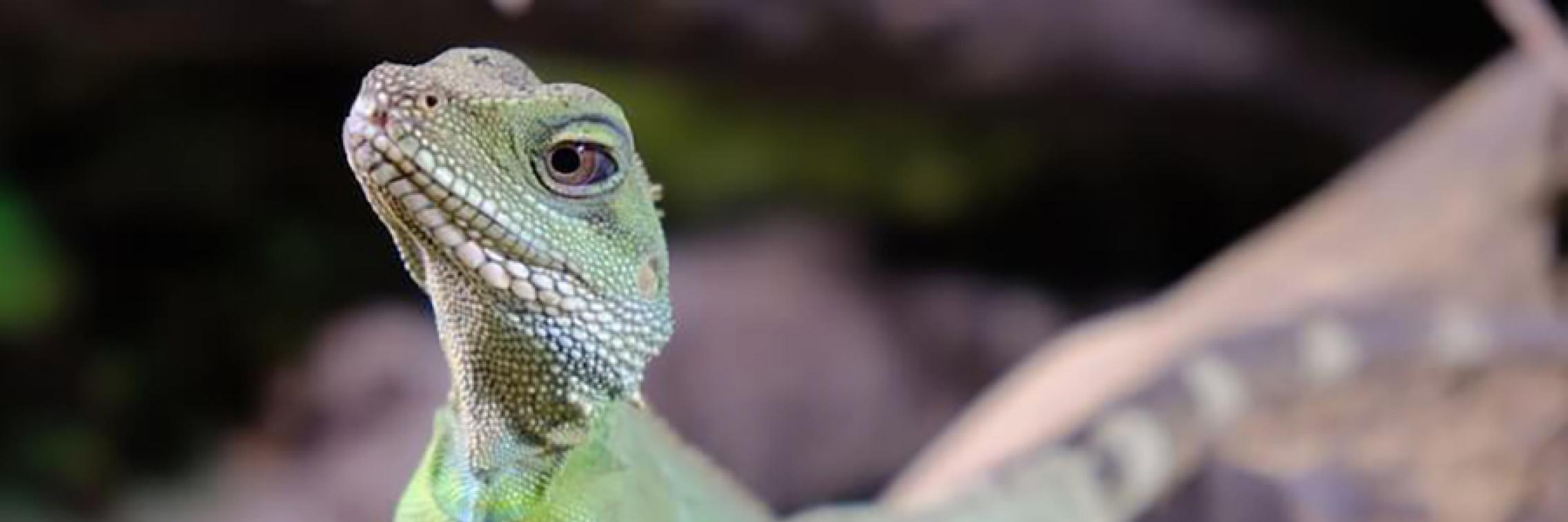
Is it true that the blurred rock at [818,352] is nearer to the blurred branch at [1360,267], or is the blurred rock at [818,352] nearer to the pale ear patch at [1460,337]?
the blurred branch at [1360,267]

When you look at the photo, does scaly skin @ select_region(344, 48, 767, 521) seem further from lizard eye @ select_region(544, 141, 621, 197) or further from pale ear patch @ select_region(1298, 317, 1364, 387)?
pale ear patch @ select_region(1298, 317, 1364, 387)

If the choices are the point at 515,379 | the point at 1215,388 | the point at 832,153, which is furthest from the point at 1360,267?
the point at 515,379

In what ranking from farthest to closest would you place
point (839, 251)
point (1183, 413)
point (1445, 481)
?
point (839, 251) < point (1183, 413) < point (1445, 481)

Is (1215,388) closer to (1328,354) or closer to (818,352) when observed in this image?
(1328,354)

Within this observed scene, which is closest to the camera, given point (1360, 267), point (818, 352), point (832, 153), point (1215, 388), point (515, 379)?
point (515, 379)

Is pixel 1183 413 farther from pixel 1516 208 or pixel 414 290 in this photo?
pixel 414 290

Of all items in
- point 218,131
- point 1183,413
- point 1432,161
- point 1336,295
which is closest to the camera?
point 1183,413

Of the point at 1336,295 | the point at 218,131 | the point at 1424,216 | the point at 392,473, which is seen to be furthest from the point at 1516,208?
the point at 218,131

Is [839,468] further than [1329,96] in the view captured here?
No
